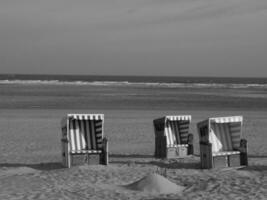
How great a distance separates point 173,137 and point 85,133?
240 centimetres

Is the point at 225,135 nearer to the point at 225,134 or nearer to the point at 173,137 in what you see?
the point at 225,134

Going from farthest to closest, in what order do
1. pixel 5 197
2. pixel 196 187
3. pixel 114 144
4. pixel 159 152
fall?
1. pixel 114 144
2. pixel 159 152
3. pixel 196 187
4. pixel 5 197

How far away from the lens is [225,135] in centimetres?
1173

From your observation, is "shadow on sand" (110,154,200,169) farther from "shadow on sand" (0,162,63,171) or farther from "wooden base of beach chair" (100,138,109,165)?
"shadow on sand" (0,162,63,171)

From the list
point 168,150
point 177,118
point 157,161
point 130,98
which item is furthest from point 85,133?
point 130,98

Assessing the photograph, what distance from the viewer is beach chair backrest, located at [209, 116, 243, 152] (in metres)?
11.6

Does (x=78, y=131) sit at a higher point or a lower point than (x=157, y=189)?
higher

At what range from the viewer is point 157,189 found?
862cm

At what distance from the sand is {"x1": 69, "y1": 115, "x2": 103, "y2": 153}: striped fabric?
0.58m

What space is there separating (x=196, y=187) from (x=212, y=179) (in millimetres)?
667

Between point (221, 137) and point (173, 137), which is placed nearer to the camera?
point (221, 137)

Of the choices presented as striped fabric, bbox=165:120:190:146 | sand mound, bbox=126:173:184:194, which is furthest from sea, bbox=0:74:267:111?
sand mound, bbox=126:173:184:194

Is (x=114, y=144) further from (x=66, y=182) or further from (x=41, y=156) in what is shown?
(x=66, y=182)

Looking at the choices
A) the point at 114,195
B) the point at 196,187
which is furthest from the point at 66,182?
the point at 196,187
